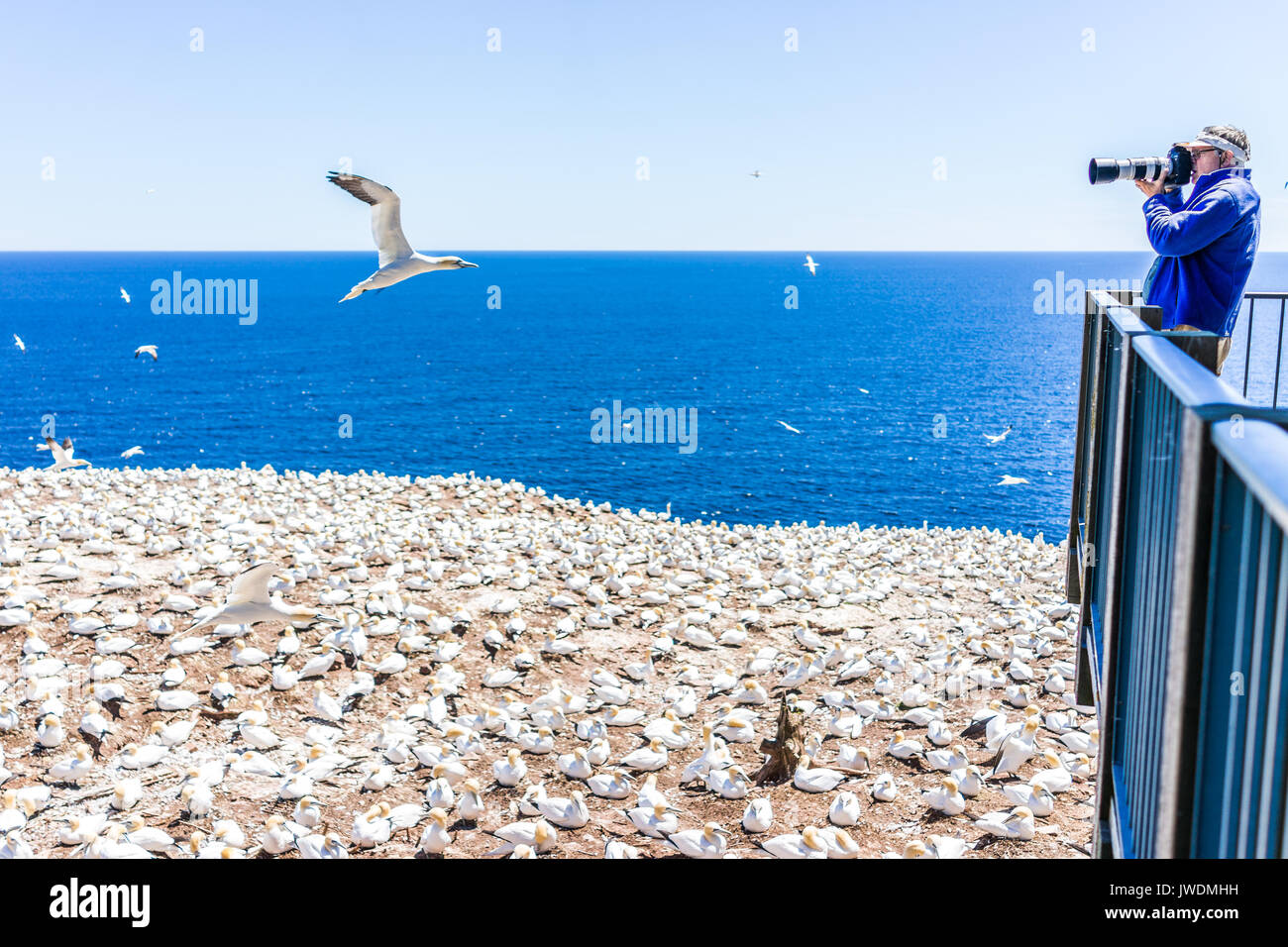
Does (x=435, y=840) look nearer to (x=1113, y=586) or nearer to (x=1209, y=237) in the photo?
(x=1113, y=586)

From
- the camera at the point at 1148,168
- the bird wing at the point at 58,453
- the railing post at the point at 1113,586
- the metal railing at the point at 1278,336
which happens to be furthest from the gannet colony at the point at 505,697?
the camera at the point at 1148,168

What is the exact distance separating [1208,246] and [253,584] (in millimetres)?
9267

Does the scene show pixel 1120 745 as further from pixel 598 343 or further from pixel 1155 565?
pixel 598 343

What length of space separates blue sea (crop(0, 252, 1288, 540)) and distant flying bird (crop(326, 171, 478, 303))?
104 feet

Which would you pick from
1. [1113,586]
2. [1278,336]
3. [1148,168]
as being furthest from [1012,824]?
[1148,168]

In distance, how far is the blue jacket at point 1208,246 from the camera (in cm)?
A: 499

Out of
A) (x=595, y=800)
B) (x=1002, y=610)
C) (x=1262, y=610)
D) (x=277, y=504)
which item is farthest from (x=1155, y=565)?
(x=277, y=504)

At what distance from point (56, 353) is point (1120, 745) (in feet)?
383

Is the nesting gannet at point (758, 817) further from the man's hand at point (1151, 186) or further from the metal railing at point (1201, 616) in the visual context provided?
the man's hand at point (1151, 186)

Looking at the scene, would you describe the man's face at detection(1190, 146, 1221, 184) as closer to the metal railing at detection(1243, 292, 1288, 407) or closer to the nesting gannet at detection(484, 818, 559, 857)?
the metal railing at detection(1243, 292, 1288, 407)

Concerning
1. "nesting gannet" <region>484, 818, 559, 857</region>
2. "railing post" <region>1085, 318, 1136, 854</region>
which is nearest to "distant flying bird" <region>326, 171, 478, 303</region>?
"nesting gannet" <region>484, 818, 559, 857</region>

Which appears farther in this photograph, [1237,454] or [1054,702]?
[1054,702]

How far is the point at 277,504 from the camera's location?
19547mm

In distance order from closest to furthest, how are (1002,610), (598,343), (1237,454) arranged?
(1237,454)
(1002,610)
(598,343)
